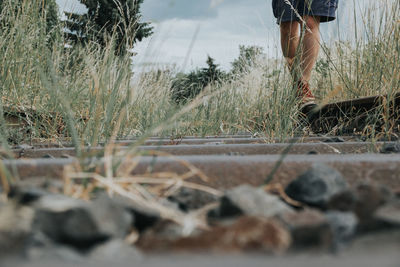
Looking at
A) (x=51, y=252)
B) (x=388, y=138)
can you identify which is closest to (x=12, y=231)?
(x=51, y=252)

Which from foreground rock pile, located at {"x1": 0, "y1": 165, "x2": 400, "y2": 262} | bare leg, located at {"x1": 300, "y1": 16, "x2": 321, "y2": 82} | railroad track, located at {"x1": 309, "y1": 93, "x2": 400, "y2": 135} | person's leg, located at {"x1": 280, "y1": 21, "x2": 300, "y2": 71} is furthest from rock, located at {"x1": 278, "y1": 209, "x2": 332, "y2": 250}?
person's leg, located at {"x1": 280, "y1": 21, "x2": 300, "y2": 71}

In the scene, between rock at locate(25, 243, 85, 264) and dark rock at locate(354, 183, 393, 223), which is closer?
rock at locate(25, 243, 85, 264)

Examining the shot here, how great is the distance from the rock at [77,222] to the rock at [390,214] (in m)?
0.38

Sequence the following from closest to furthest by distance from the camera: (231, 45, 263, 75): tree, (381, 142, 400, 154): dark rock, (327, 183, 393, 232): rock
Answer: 1. (327, 183, 393, 232): rock
2. (381, 142, 400, 154): dark rock
3. (231, 45, 263, 75): tree

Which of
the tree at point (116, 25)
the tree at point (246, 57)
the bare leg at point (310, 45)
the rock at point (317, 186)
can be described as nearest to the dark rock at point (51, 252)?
the rock at point (317, 186)

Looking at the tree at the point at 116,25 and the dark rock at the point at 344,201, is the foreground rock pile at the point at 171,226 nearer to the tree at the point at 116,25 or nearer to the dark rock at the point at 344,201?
the dark rock at the point at 344,201

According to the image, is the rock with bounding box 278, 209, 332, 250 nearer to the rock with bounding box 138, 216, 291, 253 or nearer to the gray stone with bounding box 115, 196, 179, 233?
the rock with bounding box 138, 216, 291, 253

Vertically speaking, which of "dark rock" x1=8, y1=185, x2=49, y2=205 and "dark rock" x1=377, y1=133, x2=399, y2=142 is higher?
"dark rock" x1=8, y1=185, x2=49, y2=205

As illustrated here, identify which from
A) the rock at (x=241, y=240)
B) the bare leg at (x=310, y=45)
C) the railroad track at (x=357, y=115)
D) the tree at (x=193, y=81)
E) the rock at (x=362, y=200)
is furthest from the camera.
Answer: the tree at (x=193, y=81)

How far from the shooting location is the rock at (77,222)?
56cm

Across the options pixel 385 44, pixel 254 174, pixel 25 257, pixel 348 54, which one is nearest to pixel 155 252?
pixel 25 257

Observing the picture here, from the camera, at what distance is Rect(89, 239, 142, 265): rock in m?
0.53

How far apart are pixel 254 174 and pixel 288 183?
0.08 metres

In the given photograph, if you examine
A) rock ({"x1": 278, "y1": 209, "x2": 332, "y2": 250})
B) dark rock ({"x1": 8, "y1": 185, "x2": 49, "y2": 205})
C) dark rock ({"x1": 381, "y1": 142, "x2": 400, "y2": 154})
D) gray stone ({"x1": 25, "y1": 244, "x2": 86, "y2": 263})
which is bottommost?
dark rock ({"x1": 381, "y1": 142, "x2": 400, "y2": 154})
